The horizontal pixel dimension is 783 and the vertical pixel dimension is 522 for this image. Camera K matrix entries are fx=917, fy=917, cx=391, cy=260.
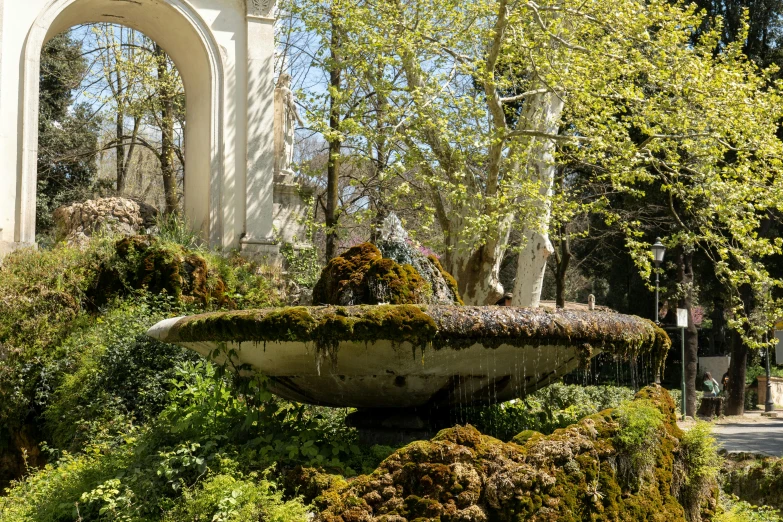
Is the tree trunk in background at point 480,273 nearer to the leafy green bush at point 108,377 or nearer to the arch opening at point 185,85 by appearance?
the arch opening at point 185,85

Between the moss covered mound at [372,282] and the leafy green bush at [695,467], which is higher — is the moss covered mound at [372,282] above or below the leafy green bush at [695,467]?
above

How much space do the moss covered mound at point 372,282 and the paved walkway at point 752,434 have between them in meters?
7.77

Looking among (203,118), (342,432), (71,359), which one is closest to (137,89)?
(203,118)

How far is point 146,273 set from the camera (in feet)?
39.9

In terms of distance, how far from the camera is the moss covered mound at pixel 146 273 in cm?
1214

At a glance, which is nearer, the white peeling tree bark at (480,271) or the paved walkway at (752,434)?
the white peeling tree bark at (480,271)

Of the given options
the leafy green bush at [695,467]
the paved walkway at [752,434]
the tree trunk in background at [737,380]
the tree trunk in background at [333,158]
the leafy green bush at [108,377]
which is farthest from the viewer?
the tree trunk in background at [737,380]

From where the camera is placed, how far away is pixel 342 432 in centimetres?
689

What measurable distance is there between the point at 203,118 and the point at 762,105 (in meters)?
9.39

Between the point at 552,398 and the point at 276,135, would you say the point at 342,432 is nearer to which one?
the point at 552,398

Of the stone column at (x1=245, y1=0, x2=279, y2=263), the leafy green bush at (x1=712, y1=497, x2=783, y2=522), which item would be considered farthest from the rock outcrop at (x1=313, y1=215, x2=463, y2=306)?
the stone column at (x1=245, y1=0, x2=279, y2=263)

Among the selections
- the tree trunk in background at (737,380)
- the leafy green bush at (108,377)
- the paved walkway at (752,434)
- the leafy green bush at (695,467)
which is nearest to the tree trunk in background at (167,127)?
the leafy green bush at (108,377)

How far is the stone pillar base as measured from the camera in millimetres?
15367

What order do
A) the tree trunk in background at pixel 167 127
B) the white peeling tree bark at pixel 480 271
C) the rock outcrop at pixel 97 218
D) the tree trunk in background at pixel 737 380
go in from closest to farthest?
1. the rock outcrop at pixel 97 218
2. the white peeling tree bark at pixel 480 271
3. the tree trunk in background at pixel 167 127
4. the tree trunk in background at pixel 737 380
